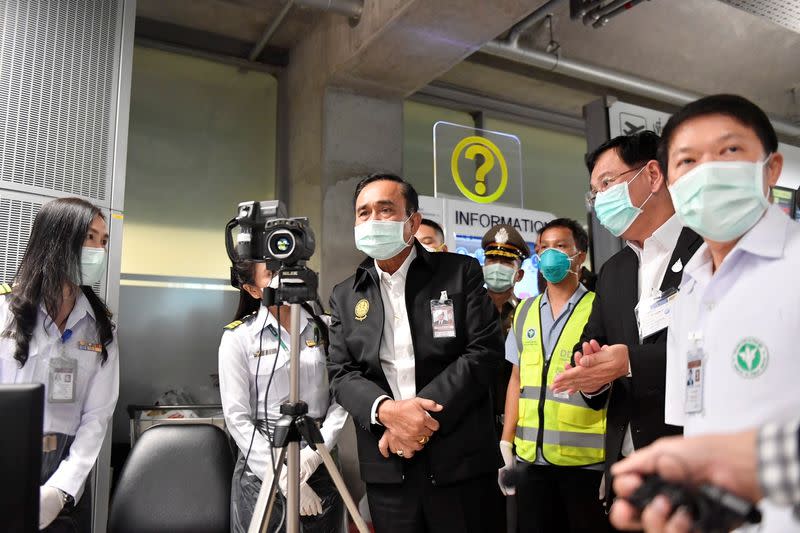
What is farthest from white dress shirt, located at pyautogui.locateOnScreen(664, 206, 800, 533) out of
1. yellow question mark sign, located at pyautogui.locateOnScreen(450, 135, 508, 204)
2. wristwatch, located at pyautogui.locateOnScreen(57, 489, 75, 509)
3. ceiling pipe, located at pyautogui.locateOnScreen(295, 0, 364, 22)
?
yellow question mark sign, located at pyautogui.locateOnScreen(450, 135, 508, 204)

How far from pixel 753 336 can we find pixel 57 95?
137 inches

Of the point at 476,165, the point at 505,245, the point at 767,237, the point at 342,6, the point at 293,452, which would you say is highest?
the point at 342,6

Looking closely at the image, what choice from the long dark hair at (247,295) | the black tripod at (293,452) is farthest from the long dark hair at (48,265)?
the black tripod at (293,452)

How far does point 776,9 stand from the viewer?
3.88 metres

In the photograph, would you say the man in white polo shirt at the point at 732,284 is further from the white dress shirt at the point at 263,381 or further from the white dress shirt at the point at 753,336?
the white dress shirt at the point at 263,381

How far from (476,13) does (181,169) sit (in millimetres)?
2746

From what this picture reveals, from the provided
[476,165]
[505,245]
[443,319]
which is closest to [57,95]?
[505,245]

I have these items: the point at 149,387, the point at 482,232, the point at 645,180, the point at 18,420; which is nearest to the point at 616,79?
the point at 482,232

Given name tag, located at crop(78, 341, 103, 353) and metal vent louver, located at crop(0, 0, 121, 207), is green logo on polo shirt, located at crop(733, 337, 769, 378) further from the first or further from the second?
metal vent louver, located at crop(0, 0, 121, 207)

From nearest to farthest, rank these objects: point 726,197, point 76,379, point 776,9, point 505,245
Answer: point 726,197 < point 76,379 < point 505,245 < point 776,9

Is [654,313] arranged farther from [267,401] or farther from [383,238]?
[267,401]

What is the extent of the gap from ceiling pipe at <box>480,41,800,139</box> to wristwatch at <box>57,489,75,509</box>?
4.48 metres

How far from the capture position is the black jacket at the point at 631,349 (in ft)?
5.02

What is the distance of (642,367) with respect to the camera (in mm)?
1525
